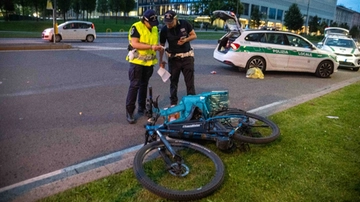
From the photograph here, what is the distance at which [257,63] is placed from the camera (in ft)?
34.4

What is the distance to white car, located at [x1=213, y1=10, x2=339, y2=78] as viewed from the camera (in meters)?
10.3

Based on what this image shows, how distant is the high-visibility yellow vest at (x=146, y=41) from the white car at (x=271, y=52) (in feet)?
19.6

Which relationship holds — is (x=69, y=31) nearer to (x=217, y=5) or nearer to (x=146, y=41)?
(x=146, y=41)

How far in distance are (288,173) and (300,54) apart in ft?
26.9

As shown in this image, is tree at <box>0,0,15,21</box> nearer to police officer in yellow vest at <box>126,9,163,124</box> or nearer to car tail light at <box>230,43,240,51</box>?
car tail light at <box>230,43,240,51</box>

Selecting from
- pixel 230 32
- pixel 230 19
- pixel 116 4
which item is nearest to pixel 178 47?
pixel 230 19

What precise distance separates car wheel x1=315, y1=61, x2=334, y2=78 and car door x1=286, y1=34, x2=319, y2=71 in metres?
0.27

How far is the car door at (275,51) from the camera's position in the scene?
1039cm

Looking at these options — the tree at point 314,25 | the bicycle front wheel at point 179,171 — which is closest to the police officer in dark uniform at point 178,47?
the bicycle front wheel at point 179,171

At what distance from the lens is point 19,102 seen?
231 inches

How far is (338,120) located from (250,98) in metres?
2.06

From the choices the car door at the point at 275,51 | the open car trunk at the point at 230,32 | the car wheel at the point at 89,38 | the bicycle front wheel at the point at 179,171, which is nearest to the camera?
the bicycle front wheel at the point at 179,171

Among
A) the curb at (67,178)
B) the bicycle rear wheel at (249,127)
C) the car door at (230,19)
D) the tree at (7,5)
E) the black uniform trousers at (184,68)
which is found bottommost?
the curb at (67,178)

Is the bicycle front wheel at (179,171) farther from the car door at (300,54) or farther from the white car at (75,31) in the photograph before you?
the white car at (75,31)
